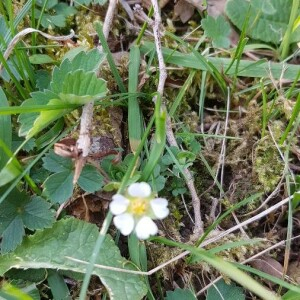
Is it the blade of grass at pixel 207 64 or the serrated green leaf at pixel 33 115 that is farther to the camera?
the blade of grass at pixel 207 64

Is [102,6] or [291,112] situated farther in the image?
[102,6]

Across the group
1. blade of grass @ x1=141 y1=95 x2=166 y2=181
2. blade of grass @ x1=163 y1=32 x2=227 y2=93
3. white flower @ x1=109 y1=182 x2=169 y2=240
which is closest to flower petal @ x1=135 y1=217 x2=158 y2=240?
white flower @ x1=109 y1=182 x2=169 y2=240

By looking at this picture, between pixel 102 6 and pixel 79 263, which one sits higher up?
pixel 102 6

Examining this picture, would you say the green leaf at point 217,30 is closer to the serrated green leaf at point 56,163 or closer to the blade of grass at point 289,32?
the blade of grass at point 289,32

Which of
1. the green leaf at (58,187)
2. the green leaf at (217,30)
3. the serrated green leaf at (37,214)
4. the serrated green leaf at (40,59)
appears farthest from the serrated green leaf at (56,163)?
the green leaf at (217,30)

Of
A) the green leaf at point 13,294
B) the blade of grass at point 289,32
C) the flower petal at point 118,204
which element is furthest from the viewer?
the blade of grass at point 289,32

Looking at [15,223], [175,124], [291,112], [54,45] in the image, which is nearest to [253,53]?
[291,112]

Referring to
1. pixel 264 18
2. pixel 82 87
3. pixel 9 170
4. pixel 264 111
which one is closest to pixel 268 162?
pixel 264 111

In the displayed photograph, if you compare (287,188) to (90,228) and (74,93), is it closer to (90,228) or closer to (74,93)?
(90,228)
